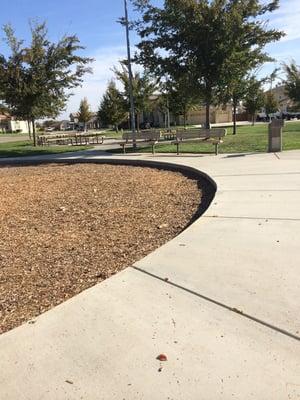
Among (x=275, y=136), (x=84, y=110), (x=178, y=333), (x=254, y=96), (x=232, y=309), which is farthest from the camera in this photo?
(x=84, y=110)

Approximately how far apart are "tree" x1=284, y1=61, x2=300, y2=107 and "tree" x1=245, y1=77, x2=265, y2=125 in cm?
244

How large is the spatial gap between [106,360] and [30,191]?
24.1 feet

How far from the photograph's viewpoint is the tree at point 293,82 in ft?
126

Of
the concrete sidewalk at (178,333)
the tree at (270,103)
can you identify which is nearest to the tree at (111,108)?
the tree at (270,103)

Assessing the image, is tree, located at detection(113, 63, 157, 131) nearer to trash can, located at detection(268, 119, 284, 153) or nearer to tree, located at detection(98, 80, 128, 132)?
tree, located at detection(98, 80, 128, 132)

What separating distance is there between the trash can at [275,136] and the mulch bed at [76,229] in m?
3.97

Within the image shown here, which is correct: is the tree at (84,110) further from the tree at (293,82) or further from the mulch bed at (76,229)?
the mulch bed at (76,229)

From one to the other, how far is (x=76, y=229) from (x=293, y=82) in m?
36.6

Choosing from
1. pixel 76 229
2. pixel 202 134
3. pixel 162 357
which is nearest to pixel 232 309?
pixel 162 357

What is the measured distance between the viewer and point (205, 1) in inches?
794

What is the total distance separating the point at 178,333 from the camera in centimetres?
309

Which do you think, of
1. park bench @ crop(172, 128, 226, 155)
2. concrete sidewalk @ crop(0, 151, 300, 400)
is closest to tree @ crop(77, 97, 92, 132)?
park bench @ crop(172, 128, 226, 155)

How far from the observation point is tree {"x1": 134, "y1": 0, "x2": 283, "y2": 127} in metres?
19.3

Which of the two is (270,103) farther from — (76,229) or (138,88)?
(76,229)
